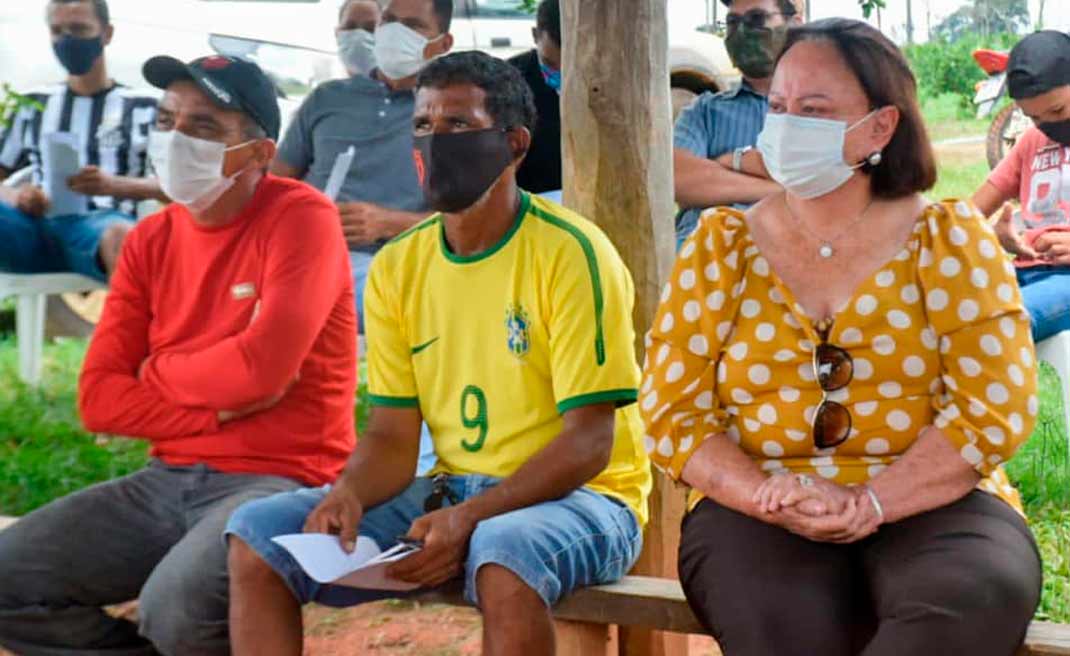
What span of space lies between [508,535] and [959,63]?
5426mm

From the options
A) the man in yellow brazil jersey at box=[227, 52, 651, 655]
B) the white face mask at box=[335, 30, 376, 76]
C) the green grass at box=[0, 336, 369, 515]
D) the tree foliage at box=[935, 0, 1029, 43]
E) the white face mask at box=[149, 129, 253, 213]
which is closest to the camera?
the man in yellow brazil jersey at box=[227, 52, 651, 655]

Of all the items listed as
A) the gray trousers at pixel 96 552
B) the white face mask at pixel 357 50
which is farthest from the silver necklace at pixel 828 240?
the white face mask at pixel 357 50

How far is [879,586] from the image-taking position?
293 cm

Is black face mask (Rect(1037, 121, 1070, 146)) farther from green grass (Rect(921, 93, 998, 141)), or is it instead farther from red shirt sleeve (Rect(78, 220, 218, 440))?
red shirt sleeve (Rect(78, 220, 218, 440))

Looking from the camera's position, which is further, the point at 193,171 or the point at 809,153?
the point at 193,171

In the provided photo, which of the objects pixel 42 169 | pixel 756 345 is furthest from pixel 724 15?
pixel 42 169

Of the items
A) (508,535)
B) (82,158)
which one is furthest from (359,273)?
(508,535)

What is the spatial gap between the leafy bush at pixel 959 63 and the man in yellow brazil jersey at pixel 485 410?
454 centimetres

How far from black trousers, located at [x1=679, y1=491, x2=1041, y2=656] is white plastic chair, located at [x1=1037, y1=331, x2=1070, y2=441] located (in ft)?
7.32

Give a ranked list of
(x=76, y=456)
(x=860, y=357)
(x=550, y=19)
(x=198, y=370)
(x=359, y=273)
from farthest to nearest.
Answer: (x=76, y=456) → (x=359, y=273) → (x=550, y=19) → (x=198, y=370) → (x=860, y=357)

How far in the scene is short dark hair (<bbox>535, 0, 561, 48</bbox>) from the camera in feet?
17.9

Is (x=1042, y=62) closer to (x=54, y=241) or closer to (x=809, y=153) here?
(x=809, y=153)

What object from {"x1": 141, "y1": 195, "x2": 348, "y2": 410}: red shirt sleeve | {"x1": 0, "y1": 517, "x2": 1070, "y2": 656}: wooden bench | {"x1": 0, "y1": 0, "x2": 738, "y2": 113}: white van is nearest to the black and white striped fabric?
{"x1": 0, "y1": 0, "x2": 738, "y2": 113}: white van

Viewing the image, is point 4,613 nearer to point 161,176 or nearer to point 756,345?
point 161,176
